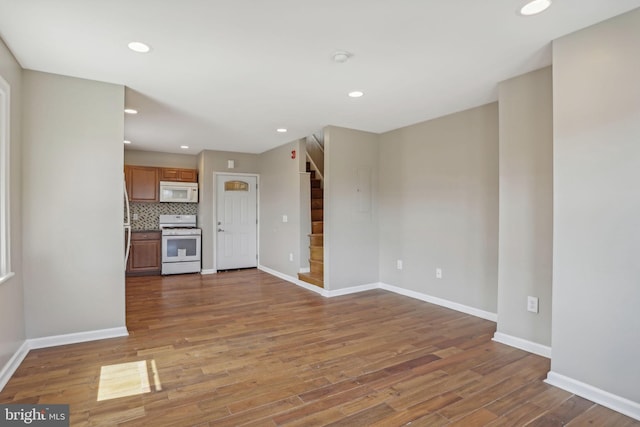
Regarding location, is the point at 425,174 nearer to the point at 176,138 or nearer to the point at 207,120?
the point at 207,120

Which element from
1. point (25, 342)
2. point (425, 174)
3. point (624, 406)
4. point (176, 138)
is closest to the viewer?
point (624, 406)

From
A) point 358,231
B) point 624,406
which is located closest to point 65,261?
point 358,231

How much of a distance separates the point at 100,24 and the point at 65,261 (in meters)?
2.11

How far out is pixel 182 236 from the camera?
21.1 ft

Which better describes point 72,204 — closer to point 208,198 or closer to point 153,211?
point 208,198

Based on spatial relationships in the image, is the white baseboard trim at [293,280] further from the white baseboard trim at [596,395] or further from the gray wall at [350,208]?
the white baseboard trim at [596,395]

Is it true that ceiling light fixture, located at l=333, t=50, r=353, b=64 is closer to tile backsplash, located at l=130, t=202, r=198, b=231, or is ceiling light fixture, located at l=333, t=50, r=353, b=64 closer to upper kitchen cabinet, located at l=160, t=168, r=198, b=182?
upper kitchen cabinet, located at l=160, t=168, r=198, b=182

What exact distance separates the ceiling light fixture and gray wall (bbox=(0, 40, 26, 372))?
2475 mm

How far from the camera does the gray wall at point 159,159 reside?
6.56m

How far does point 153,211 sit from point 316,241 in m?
3.66

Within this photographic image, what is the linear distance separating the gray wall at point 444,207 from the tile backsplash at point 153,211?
4.30m

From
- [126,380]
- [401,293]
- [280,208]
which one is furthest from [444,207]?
[126,380]

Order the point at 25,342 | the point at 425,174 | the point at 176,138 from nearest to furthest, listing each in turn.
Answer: the point at 25,342 < the point at 425,174 < the point at 176,138

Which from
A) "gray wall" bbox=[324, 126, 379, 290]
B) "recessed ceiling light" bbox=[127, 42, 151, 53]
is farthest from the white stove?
"recessed ceiling light" bbox=[127, 42, 151, 53]
